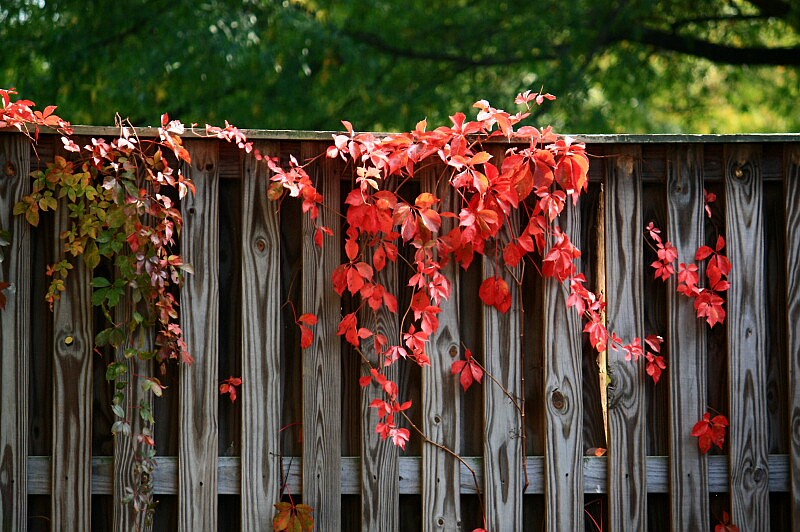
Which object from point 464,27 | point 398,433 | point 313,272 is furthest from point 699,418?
point 464,27

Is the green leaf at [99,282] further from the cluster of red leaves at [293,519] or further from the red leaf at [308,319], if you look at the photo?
the cluster of red leaves at [293,519]

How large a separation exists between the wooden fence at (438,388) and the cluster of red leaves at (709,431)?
3cm

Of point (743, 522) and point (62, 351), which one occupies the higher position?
point (62, 351)

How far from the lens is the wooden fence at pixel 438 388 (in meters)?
2.57

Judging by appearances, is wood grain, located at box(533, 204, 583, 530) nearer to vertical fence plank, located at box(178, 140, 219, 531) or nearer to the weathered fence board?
the weathered fence board

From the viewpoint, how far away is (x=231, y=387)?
2590 millimetres

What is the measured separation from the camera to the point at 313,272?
8.60 feet

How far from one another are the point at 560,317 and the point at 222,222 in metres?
1.17

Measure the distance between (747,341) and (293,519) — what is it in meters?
1.60

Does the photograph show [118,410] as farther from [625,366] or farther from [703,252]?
[703,252]

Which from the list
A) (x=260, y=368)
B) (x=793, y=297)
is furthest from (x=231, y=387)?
(x=793, y=297)

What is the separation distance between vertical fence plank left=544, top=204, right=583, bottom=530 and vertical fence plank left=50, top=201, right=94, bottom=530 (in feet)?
4.84

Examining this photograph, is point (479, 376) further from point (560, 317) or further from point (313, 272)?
point (313, 272)

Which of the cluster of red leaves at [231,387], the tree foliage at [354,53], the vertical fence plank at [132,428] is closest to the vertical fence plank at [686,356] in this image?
the cluster of red leaves at [231,387]
